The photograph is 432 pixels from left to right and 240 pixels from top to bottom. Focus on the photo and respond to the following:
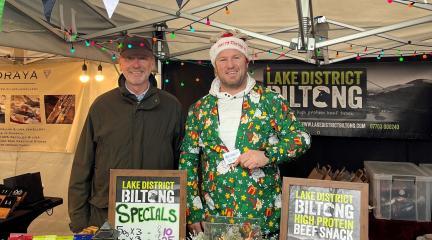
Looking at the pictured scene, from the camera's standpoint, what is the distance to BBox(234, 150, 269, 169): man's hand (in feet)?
4.80

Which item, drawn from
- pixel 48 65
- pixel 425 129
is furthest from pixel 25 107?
pixel 425 129

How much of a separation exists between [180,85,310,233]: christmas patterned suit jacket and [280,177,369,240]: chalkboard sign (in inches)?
10.4

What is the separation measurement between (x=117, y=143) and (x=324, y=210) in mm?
981

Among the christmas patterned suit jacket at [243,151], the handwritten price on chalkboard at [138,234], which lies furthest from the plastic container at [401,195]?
the handwritten price on chalkboard at [138,234]

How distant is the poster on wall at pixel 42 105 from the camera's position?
409 cm

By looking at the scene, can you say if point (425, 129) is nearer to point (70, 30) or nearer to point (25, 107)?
point (70, 30)

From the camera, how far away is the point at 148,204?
135 cm

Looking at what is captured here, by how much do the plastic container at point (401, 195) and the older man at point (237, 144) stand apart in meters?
1.18

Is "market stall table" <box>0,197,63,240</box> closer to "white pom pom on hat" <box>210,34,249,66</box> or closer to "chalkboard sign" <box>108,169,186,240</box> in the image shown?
"chalkboard sign" <box>108,169,186,240</box>

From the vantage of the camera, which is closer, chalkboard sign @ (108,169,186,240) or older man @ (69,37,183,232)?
chalkboard sign @ (108,169,186,240)

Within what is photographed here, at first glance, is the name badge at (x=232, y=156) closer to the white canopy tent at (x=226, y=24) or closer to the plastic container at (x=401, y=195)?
the white canopy tent at (x=226, y=24)

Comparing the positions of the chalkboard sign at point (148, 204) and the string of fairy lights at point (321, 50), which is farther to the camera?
the string of fairy lights at point (321, 50)

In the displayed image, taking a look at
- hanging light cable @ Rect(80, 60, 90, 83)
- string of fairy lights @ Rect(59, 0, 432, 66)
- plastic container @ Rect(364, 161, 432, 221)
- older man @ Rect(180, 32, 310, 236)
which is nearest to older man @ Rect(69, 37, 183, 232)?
older man @ Rect(180, 32, 310, 236)

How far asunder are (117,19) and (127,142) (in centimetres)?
125
